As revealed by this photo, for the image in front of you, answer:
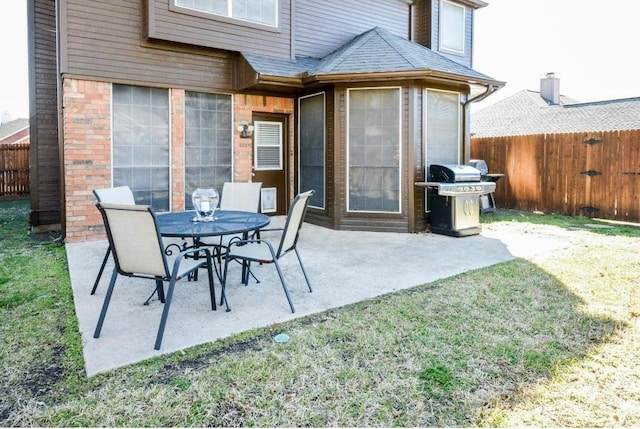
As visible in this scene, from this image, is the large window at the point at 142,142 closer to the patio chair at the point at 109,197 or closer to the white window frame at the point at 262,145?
the white window frame at the point at 262,145

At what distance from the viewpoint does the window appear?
1062cm

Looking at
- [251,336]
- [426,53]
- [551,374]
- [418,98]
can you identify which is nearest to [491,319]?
[551,374]

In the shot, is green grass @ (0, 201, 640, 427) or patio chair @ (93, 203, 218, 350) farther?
patio chair @ (93, 203, 218, 350)

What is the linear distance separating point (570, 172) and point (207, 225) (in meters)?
8.78

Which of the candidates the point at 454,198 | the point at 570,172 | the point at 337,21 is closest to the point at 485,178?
the point at 570,172

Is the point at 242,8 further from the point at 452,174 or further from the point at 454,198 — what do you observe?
the point at 454,198

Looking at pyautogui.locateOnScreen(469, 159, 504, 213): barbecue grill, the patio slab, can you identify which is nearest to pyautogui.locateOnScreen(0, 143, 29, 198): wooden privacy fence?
the patio slab

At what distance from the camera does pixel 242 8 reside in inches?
307

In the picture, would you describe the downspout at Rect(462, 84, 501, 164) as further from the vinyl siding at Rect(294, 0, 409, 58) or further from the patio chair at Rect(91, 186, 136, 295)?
the patio chair at Rect(91, 186, 136, 295)

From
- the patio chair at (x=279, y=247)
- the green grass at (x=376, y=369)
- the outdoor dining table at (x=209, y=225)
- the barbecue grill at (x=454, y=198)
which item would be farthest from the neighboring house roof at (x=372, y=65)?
the green grass at (x=376, y=369)

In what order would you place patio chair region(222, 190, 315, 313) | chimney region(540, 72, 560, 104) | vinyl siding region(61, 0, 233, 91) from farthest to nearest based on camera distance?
chimney region(540, 72, 560, 104) < vinyl siding region(61, 0, 233, 91) < patio chair region(222, 190, 315, 313)

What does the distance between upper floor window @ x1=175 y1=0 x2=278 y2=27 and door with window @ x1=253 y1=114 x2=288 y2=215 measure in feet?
5.48

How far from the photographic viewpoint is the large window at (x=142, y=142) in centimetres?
702

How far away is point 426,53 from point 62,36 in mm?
5987
